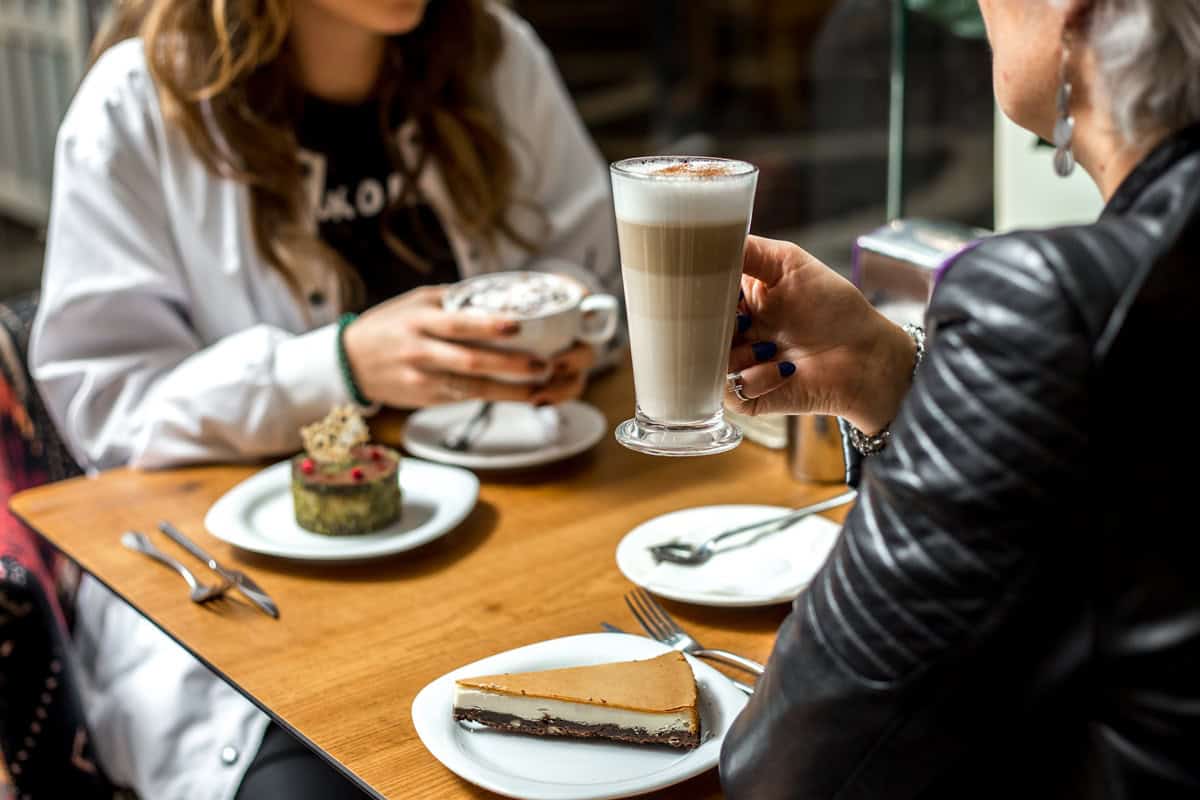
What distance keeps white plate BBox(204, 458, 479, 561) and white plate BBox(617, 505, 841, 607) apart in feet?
0.74

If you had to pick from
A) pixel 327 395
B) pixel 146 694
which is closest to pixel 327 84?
pixel 327 395


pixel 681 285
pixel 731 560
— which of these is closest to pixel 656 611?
pixel 731 560

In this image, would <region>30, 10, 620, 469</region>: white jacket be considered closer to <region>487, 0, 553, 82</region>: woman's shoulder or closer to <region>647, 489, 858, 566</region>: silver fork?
<region>487, 0, 553, 82</region>: woman's shoulder

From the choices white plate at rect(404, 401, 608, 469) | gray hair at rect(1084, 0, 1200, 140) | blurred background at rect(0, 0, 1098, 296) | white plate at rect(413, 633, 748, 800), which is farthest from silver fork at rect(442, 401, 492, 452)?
blurred background at rect(0, 0, 1098, 296)

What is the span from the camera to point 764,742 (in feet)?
2.56

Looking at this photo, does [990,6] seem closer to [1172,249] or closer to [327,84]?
[1172,249]

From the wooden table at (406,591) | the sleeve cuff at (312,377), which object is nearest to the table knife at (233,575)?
the wooden table at (406,591)

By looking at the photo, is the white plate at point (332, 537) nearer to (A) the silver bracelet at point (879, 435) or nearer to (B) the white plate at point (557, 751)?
(B) the white plate at point (557, 751)

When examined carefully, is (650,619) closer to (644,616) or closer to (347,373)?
(644,616)

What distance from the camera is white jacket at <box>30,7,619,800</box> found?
1.32m

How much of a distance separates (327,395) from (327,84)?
59 centimetres

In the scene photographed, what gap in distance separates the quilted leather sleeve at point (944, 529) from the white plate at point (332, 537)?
0.66 metres

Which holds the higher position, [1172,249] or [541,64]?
[1172,249]

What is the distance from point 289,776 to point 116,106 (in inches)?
40.9
